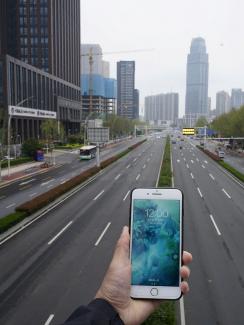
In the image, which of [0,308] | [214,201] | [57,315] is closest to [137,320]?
[57,315]

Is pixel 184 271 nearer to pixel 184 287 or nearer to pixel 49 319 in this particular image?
pixel 184 287

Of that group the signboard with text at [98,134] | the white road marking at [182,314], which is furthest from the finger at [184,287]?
the signboard with text at [98,134]

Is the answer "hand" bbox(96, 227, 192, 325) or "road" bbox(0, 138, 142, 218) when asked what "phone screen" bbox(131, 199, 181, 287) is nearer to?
"hand" bbox(96, 227, 192, 325)

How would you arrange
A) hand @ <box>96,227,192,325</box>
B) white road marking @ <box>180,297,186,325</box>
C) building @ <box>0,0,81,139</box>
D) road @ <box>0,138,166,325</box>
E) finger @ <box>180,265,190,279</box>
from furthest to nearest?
1. building @ <box>0,0,81,139</box>
2. road @ <box>0,138,166,325</box>
3. white road marking @ <box>180,297,186,325</box>
4. finger @ <box>180,265,190,279</box>
5. hand @ <box>96,227,192,325</box>

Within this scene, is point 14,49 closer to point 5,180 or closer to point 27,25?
point 27,25

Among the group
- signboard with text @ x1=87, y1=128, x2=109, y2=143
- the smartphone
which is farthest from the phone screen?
signboard with text @ x1=87, y1=128, x2=109, y2=143

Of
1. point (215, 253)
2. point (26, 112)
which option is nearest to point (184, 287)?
point (215, 253)
